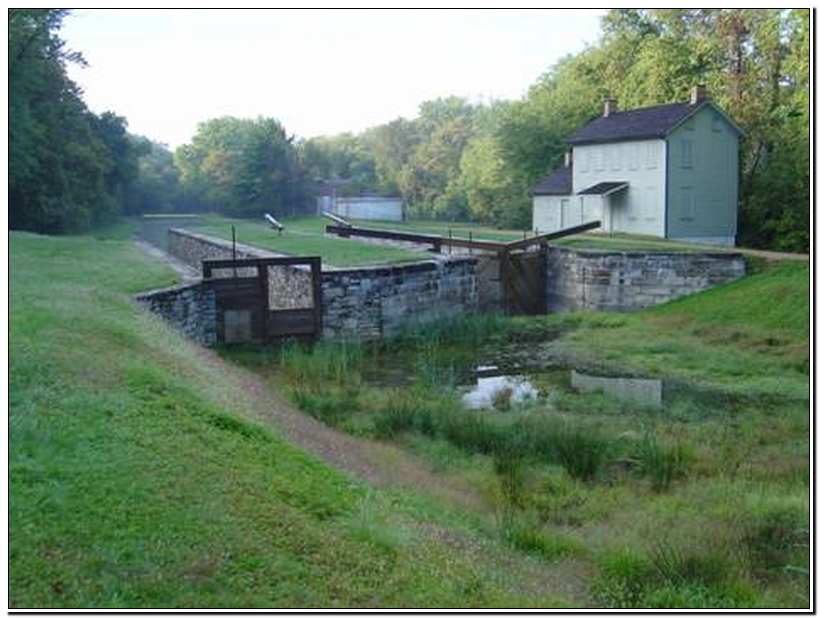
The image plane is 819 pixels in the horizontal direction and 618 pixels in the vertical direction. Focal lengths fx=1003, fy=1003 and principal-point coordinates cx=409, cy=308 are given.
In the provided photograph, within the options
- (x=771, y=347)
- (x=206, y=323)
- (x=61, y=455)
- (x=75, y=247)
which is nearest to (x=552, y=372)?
(x=771, y=347)

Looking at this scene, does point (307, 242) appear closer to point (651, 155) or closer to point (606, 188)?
point (606, 188)

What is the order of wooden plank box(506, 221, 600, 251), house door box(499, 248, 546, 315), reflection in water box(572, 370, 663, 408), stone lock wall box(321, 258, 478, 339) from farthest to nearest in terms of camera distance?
wooden plank box(506, 221, 600, 251)
house door box(499, 248, 546, 315)
stone lock wall box(321, 258, 478, 339)
reflection in water box(572, 370, 663, 408)

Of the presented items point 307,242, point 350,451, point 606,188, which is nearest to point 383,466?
point 350,451

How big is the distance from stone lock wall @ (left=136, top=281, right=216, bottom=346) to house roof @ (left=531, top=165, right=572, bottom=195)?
1983 centimetres

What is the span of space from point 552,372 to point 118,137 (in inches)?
1264

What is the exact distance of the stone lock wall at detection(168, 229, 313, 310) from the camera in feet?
69.6

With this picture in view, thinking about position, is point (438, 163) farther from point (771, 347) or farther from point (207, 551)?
point (207, 551)

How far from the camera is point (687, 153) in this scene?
104 feet

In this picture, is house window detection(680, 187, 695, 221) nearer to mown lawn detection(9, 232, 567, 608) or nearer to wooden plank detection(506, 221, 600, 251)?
wooden plank detection(506, 221, 600, 251)

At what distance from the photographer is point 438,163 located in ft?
186

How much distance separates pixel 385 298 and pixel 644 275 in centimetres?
718

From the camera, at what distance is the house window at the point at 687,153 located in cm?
3173

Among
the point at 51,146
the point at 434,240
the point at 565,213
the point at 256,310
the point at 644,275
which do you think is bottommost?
the point at 256,310

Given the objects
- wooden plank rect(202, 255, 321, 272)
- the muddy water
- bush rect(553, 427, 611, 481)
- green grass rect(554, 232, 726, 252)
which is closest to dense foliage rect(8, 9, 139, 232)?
wooden plank rect(202, 255, 321, 272)
